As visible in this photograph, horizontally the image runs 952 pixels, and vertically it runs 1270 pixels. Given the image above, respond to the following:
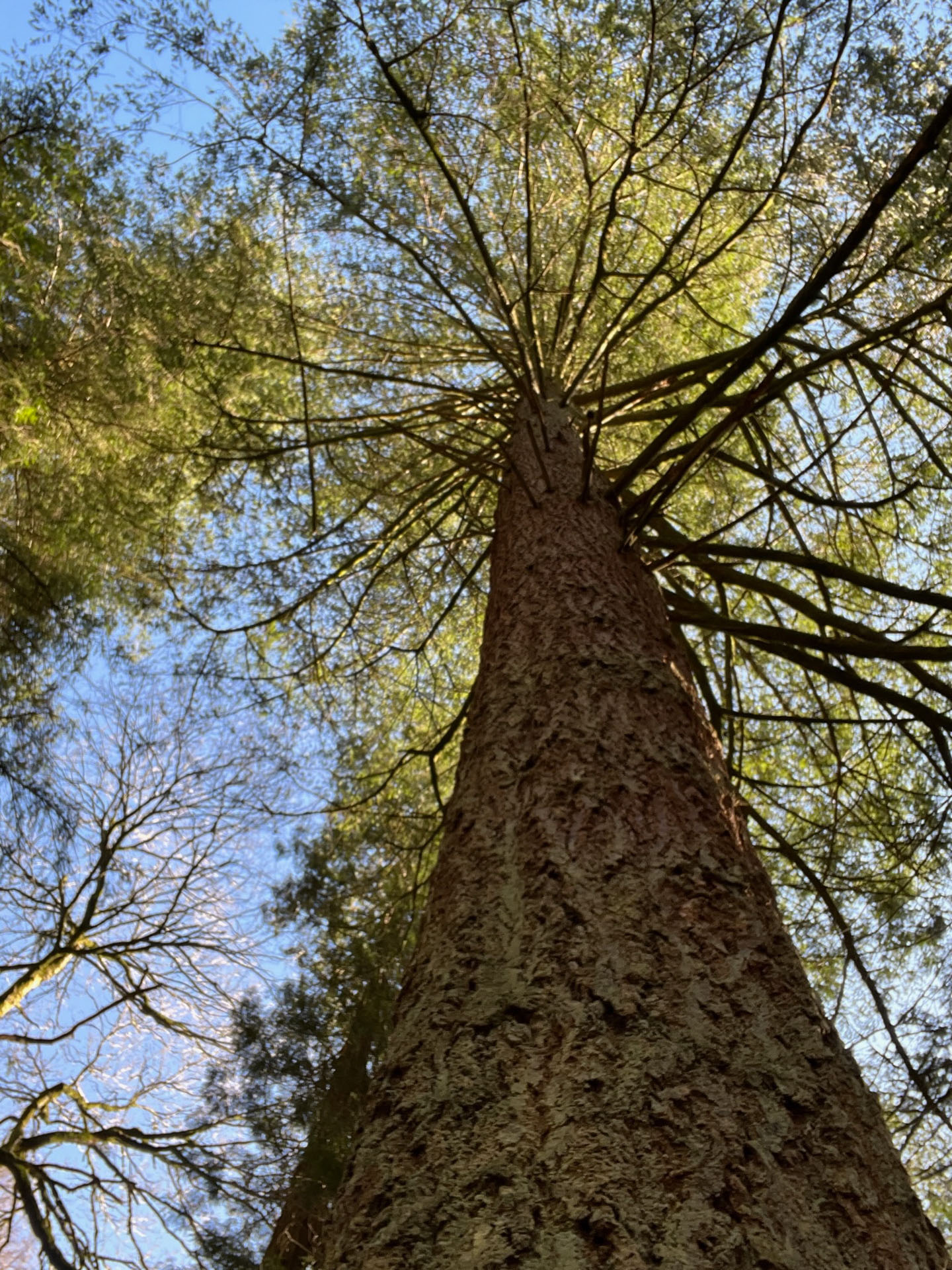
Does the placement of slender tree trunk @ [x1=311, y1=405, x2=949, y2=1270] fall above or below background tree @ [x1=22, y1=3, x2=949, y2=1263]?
below

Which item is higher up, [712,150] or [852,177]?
[712,150]

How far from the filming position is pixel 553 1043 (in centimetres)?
104

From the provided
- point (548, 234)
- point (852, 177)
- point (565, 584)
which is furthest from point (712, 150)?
point (565, 584)

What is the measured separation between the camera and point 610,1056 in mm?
1000

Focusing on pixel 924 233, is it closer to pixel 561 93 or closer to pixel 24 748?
pixel 561 93

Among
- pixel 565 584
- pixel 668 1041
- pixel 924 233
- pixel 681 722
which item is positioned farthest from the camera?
pixel 924 233

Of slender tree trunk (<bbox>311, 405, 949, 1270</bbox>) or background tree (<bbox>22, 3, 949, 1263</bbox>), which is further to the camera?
background tree (<bbox>22, 3, 949, 1263</bbox>)

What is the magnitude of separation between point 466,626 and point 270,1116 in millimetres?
2463

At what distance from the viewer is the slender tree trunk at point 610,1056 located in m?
0.84

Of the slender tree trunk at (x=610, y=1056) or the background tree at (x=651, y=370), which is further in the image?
the background tree at (x=651, y=370)

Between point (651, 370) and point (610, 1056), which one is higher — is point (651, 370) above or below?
above

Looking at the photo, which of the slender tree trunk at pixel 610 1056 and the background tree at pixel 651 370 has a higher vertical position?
the background tree at pixel 651 370

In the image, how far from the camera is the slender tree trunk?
33.1 inches

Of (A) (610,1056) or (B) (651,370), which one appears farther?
(B) (651,370)
